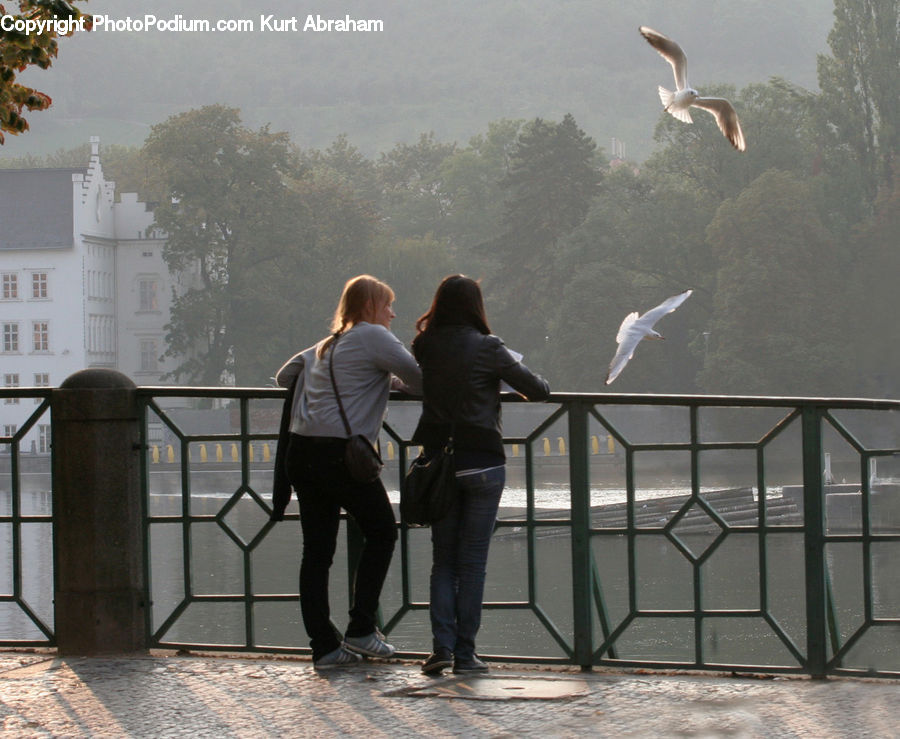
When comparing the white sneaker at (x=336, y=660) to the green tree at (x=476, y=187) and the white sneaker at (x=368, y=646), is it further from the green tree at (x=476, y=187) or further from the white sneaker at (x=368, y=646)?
the green tree at (x=476, y=187)

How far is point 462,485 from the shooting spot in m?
5.66

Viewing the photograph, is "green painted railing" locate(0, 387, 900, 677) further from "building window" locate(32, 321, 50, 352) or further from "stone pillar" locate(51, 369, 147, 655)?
"building window" locate(32, 321, 50, 352)

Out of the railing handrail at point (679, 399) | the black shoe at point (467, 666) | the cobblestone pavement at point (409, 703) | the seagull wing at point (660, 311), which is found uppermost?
the seagull wing at point (660, 311)

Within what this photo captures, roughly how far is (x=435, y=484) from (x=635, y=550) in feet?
3.03

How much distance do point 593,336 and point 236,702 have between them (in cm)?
5775

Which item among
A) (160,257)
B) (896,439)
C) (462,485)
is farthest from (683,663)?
(160,257)

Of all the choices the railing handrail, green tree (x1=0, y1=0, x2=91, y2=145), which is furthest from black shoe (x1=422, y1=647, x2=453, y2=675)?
green tree (x1=0, y1=0, x2=91, y2=145)

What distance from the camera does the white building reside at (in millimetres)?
78438

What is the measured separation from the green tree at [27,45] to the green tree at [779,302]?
53.6m

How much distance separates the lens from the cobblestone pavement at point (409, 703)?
4.93 meters

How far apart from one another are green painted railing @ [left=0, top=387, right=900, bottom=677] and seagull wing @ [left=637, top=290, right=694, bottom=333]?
74cm

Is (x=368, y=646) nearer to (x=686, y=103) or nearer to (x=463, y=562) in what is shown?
(x=463, y=562)

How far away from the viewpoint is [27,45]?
18.1 ft

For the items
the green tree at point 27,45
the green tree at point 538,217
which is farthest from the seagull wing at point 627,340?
the green tree at point 538,217
